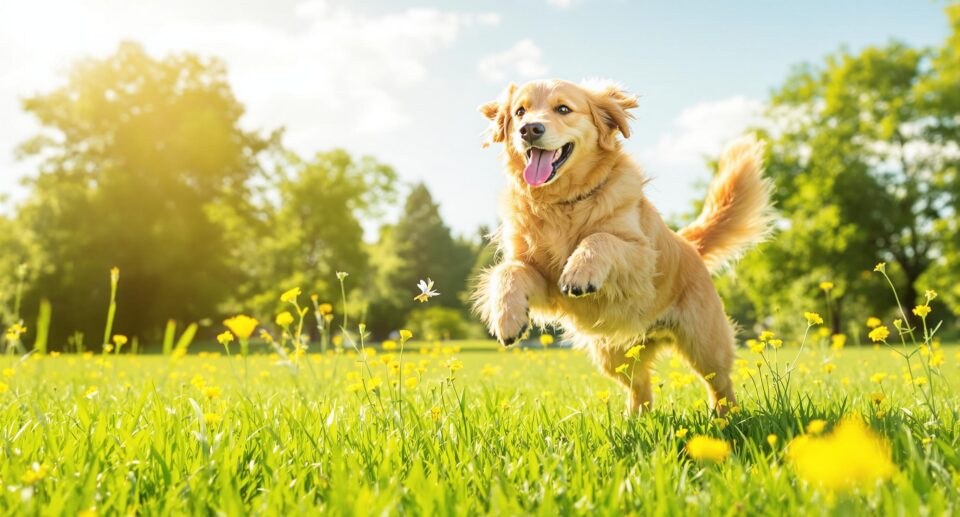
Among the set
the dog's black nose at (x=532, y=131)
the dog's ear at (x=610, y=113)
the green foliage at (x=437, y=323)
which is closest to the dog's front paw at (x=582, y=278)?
the dog's black nose at (x=532, y=131)

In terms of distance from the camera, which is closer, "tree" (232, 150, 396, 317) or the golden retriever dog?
the golden retriever dog

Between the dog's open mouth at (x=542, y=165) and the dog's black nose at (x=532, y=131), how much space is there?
140mm

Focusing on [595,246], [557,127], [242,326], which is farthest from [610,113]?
[242,326]

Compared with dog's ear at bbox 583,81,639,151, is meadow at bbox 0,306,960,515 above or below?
below

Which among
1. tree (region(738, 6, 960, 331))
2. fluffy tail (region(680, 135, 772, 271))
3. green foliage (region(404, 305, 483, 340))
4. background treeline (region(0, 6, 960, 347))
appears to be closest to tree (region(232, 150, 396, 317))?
background treeline (region(0, 6, 960, 347))

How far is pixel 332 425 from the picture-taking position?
260cm

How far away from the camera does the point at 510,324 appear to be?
10.4 feet

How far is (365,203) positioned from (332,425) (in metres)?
Answer: 30.1

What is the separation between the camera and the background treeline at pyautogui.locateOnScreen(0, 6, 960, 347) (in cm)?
2672

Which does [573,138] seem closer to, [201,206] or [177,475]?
[177,475]

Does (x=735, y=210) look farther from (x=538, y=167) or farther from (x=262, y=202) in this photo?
(x=262, y=202)

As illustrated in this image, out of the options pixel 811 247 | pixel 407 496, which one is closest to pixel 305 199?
pixel 811 247

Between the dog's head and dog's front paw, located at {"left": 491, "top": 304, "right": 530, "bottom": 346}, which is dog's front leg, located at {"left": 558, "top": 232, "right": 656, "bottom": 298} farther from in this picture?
the dog's head

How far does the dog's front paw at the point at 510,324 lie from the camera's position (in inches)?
123
